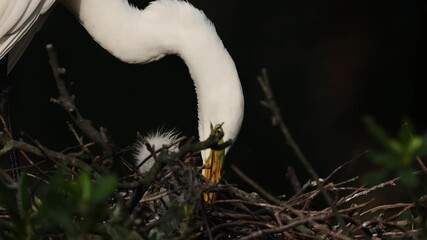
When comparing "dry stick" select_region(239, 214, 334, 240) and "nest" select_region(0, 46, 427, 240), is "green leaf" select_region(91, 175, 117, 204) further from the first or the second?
"dry stick" select_region(239, 214, 334, 240)

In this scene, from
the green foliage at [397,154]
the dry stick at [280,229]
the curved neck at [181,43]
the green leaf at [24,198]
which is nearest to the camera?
the green foliage at [397,154]

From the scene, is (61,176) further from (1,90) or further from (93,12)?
(1,90)

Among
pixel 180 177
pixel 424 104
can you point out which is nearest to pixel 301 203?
pixel 180 177

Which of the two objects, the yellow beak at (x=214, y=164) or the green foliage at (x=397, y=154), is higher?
the green foliage at (x=397, y=154)

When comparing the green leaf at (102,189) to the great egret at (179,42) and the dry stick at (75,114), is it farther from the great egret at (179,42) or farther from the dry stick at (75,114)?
the great egret at (179,42)

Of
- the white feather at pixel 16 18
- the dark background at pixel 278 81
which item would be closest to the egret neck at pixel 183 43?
the white feather at pixel 16 18

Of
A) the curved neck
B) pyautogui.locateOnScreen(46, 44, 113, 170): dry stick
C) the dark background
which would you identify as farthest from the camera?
the dark background

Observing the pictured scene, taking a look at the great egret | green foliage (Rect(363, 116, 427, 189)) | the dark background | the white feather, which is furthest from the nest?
the dark background
